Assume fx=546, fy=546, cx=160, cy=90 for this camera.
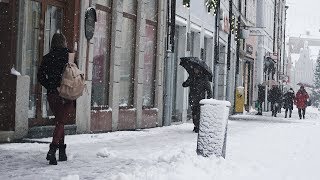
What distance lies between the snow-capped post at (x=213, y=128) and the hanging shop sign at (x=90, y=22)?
5092 mm

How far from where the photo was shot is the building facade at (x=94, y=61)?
10.0 m

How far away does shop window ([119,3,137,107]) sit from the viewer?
14.5 metres

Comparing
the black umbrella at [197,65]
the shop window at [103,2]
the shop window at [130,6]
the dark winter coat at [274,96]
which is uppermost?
the shop window at [130,6]

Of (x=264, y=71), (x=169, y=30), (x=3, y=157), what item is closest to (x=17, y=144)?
(x=3, y=157)

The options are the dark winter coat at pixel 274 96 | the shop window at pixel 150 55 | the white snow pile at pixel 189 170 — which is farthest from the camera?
the dark winter coat at pixel 274 96

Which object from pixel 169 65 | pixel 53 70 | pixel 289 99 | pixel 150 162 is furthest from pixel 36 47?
pixel 289 99

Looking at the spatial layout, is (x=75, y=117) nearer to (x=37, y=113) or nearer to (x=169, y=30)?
(x=37, y=113)

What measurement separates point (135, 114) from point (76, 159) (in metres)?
6.92

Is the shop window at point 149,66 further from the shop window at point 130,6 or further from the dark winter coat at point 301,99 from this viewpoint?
the dark winter coat at point 301,99

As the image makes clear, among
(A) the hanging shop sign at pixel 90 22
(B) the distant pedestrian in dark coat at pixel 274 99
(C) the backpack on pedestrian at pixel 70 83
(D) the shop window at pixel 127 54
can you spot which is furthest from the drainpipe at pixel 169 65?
(B) the distant pedestrian in dark coat at pixel 274 99

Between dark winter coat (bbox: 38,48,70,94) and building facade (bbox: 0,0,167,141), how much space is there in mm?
2680

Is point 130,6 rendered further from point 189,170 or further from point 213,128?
point 189,170

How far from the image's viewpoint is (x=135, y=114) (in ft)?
48.4

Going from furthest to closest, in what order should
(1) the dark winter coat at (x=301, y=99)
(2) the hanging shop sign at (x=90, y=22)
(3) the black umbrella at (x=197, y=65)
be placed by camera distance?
1. (1) the dark winter coat at (x=301, y=99)
2. (3) the black umbrella at (x=197, y=65)
3. (2) the hanging shop sign at (x=90, y=22)
